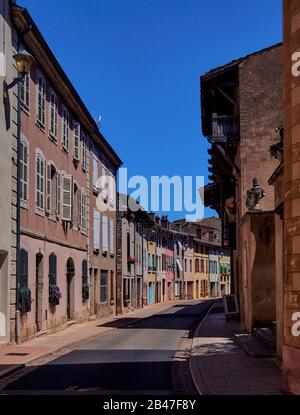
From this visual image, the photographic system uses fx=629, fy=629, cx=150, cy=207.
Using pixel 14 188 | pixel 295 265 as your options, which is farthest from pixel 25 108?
pixel 295 265

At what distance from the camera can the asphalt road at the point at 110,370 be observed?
1091 centimetres

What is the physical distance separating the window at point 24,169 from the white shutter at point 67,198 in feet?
16.5

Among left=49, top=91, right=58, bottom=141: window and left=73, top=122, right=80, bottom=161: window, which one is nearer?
left=49, top=91, right=58, bottom=141: window

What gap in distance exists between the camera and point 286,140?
9.98 metres

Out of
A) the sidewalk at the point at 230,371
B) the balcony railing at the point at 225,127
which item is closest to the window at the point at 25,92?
the balcony railing at the point at 225,127

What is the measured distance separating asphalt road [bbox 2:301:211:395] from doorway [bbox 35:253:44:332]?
2.04 meters

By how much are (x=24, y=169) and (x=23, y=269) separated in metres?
3.10

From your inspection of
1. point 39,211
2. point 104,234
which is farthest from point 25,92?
point 104,234

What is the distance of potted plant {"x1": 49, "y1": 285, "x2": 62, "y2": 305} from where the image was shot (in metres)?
22.5

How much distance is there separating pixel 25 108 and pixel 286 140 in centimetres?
1167

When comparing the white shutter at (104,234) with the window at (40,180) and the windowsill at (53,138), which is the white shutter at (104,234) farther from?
the window at (40,180)

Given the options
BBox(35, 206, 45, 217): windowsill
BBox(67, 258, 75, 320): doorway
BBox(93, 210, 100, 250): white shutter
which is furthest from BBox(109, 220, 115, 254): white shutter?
BBox(35, 206, 45, 217): windowsill

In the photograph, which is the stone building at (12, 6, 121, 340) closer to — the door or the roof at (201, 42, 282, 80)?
the door

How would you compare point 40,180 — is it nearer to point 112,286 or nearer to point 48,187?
point 48,187
